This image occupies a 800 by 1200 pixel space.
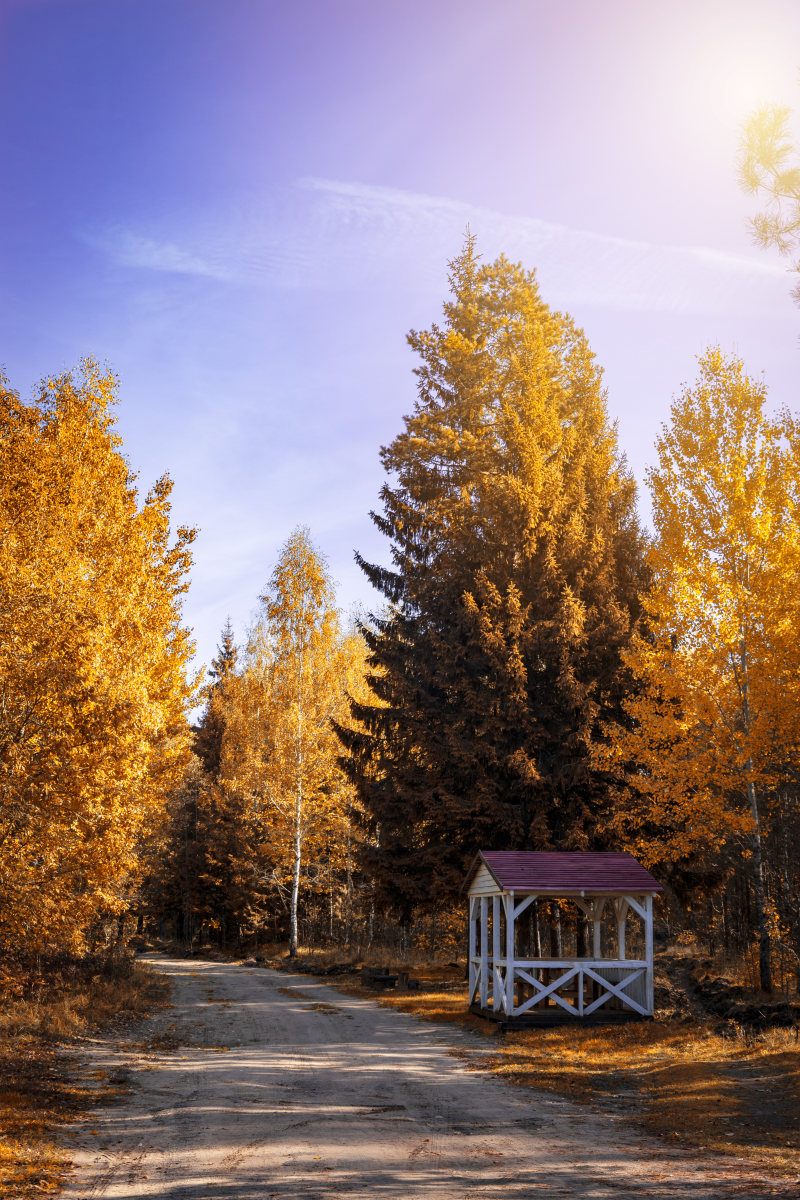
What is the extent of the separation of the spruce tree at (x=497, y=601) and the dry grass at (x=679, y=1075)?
5351mm

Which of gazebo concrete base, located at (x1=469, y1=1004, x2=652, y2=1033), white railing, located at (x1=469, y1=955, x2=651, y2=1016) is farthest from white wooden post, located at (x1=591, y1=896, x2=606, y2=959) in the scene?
gazebo concrete base, located at (x1=469, y1=1004, x2=652, y2=1033)

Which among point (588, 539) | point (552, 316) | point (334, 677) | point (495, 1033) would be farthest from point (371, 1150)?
point (334, 677)

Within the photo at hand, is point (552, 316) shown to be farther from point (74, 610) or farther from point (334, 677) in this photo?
point (74, 610)

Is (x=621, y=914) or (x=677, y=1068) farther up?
(x=621, y=914)

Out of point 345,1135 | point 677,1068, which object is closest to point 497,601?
point 677,1068

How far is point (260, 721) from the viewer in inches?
1394

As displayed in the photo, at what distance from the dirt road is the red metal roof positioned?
307 centimetres

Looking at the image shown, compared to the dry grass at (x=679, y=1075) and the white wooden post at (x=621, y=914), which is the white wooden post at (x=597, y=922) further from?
the dry grass at (x=679, y=1075)

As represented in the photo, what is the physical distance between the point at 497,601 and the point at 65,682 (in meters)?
13.1

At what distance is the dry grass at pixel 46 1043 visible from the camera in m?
7.07

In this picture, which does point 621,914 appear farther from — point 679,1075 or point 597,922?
point 679,1075

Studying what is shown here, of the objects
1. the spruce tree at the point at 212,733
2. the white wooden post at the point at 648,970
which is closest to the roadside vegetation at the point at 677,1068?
the white wooden post at the point at 648,970

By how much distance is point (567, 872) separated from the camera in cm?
1683

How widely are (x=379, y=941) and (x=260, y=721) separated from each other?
437 inches
